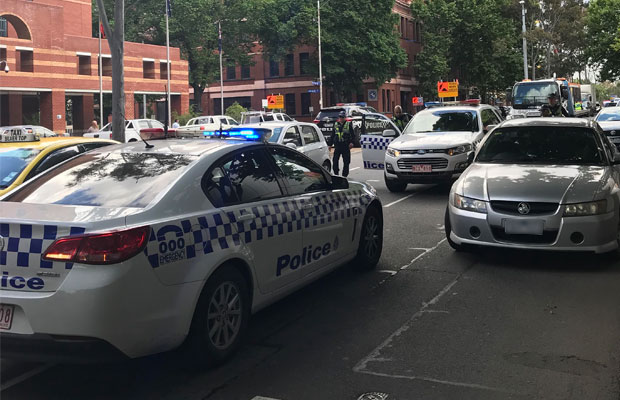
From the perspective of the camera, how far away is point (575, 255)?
7664mm

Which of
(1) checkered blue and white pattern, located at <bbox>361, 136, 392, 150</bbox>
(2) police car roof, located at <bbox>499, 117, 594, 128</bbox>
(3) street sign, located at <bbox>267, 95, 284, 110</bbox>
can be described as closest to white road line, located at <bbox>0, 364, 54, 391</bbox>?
(2) police car roof, located at <bbox>499, 117, 594, 128</bbox>

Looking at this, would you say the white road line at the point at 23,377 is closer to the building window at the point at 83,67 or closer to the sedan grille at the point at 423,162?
the sedan grille at the point at 423,162

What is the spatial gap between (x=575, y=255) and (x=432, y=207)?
440 cm

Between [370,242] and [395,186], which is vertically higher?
→ [395,186]

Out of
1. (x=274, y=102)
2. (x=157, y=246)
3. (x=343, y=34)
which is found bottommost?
(x=157, y=246)

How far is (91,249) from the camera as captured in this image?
3.80 m

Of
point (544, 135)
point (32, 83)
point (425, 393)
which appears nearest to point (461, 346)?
point (425, 393)

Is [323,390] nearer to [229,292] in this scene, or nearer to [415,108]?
[229,292]

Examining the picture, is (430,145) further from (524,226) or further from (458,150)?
(524,226)

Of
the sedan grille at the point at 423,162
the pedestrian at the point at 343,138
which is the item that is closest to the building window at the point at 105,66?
the pedestrian at the point at 343,138

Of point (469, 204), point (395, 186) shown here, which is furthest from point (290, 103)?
point (469, 204)

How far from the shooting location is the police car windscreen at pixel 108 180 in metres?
4.38

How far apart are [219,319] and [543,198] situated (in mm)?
3832

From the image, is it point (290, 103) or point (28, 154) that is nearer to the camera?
point (28, 154)
